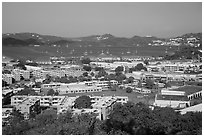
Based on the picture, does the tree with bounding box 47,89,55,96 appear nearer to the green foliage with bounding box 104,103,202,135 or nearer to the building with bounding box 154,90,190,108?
the building with bounding box 154,90,190,108

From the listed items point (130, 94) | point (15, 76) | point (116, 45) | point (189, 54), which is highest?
point (116, 45)

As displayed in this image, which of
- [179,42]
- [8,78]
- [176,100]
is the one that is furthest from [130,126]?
[179,42]

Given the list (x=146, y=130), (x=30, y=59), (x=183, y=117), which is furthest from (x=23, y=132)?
(x=30, y=59)

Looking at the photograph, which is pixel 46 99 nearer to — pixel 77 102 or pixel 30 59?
pixel 77 102

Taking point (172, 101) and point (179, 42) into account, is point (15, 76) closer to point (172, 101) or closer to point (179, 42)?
point (172, 101)

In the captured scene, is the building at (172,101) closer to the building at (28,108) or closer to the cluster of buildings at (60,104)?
the cluster of buildings at (60,104)

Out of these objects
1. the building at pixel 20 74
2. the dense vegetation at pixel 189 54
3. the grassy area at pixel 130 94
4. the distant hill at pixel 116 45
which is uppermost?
the distant hill at pixel 116 45

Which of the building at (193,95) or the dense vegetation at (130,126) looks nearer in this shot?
the dense vegetation at (130,126)

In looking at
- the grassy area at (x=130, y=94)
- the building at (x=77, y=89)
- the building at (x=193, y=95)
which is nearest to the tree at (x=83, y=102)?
the grassy area at (x=130, y=94)

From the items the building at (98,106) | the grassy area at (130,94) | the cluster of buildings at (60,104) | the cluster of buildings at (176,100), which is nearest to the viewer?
the building at (98,106)

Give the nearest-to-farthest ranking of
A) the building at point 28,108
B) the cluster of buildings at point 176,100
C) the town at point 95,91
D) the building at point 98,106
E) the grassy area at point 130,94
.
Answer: the building at point 98,106 < the building at point 28,108 < the town at point 95,91 < the cluster of buildings at point 176,100 < the grassy area at point 130,94

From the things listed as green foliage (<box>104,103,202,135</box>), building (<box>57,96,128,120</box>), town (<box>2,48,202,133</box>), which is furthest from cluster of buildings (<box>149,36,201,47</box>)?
green foliage (<box>104,103,202,135</box>)
